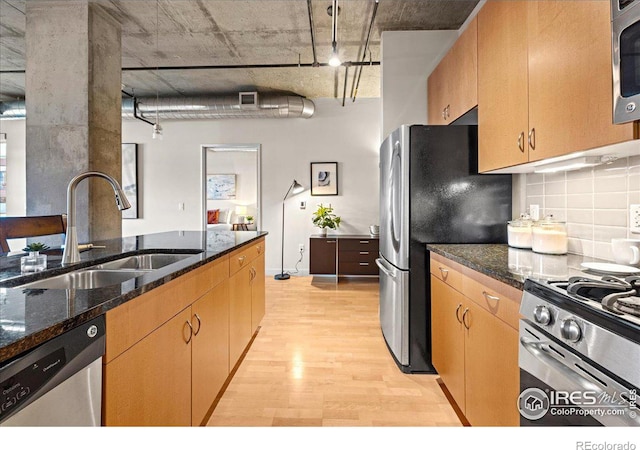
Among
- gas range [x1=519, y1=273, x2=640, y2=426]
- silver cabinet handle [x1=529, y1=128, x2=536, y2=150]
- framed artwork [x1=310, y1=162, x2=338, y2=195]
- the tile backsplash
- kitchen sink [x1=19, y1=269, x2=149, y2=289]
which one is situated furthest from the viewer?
framed artwork [x1=310, y1=162, x2=338, y2=195]

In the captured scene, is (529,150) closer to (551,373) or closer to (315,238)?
(551,373)

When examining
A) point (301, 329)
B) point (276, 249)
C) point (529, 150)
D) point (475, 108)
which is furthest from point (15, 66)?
point (529, 150)

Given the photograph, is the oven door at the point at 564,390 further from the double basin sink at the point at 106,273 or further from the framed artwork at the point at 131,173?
the framed artwork at the point at 131,173

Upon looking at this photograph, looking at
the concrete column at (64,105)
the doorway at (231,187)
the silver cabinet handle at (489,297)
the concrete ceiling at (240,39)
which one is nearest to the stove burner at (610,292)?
the silver cabinet handle at (489,297)

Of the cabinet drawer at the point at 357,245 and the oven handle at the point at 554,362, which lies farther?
the cabinet drawer at the point at 357,245

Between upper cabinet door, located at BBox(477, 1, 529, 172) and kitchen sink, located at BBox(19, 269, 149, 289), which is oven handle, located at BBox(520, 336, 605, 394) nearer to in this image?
upper cabinet door, located at BBox(477, 1, 529, 172)

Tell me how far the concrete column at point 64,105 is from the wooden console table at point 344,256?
2.72m

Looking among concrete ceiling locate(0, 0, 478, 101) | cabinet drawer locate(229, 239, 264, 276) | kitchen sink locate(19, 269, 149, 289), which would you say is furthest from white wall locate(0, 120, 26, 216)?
kitchen sink locate(19, 269, 149, 289)

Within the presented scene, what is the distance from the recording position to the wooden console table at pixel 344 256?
4629mm

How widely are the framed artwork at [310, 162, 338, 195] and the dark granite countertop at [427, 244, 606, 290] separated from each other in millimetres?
3326

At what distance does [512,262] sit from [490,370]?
485 mm

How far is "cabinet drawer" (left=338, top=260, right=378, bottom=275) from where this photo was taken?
463cm

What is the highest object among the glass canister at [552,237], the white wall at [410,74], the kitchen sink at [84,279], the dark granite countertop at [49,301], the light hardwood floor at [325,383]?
the white wall at [410,74]

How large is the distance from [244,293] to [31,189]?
7.59 ft
